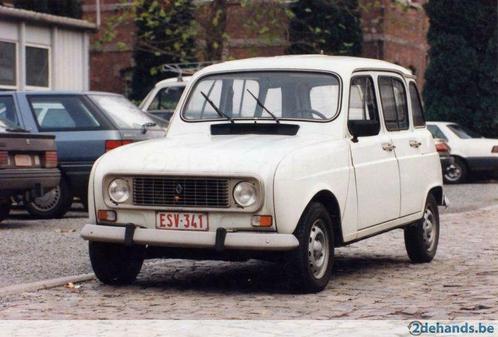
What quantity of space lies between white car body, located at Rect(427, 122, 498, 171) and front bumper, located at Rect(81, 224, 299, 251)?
806 inches

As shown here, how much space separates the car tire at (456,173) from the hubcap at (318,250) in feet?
64.7

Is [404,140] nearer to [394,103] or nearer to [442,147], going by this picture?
[394,103]

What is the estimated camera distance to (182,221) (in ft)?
31.4

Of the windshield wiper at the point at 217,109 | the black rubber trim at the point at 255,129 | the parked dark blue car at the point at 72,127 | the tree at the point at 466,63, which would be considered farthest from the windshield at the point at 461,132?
the black rubber trim at the point at 255,129

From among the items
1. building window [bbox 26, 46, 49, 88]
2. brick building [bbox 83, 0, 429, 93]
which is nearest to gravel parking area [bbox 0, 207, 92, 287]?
building window [bbox 26, 46, 49, 88]

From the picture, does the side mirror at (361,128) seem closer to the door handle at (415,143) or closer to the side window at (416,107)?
the door handle at (415,143)

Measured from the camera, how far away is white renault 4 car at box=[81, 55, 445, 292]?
30.9ft

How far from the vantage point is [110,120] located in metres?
17.2

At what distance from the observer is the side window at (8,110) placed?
17422mm

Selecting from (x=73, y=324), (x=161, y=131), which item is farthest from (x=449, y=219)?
(x=73, y=324)

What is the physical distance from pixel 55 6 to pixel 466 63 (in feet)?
35.8

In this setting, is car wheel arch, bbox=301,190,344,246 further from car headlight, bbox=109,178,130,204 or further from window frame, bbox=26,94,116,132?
window frame, bbox=26,94,116,132

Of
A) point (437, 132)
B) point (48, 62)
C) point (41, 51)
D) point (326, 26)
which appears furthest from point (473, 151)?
point (41, 51)

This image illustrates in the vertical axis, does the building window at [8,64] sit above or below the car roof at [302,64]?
below
